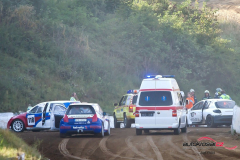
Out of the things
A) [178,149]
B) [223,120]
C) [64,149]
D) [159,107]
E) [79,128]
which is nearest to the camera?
[178,149]

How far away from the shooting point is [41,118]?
22.0m

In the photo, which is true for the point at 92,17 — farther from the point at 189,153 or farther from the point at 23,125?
the point at 189,153

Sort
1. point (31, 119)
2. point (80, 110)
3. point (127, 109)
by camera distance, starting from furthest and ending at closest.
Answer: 1. point (127, 109)
2. point (31, 119)
3. point (80, 110)

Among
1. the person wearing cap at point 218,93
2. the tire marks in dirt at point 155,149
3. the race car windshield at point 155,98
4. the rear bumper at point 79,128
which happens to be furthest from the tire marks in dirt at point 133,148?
the person wearing cap at point 218,93

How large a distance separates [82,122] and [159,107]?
121 inches

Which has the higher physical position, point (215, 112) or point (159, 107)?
point (159, 107)

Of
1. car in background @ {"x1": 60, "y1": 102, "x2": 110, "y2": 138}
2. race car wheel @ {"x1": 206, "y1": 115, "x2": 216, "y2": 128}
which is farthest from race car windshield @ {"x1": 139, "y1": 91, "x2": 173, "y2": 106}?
race car wheel @ {"x1": 206, "y1": 115, "x2": 216, "y2": 128}

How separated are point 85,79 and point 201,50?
53.8 feet

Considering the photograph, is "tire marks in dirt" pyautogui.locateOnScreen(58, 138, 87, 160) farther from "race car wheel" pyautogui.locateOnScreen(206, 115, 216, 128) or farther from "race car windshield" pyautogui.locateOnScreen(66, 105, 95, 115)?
"race car wheel" pyautogui.locateOnScreen(206, 115, 216, 128)

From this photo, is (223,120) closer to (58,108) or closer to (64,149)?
(58,108)

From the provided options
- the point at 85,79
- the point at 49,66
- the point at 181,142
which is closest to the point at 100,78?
the point at 85,79

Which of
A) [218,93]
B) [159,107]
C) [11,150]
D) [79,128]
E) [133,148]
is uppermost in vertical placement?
[159,107]

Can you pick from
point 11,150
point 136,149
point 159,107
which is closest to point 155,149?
point 136,149

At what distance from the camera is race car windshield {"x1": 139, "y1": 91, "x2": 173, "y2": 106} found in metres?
18.5
